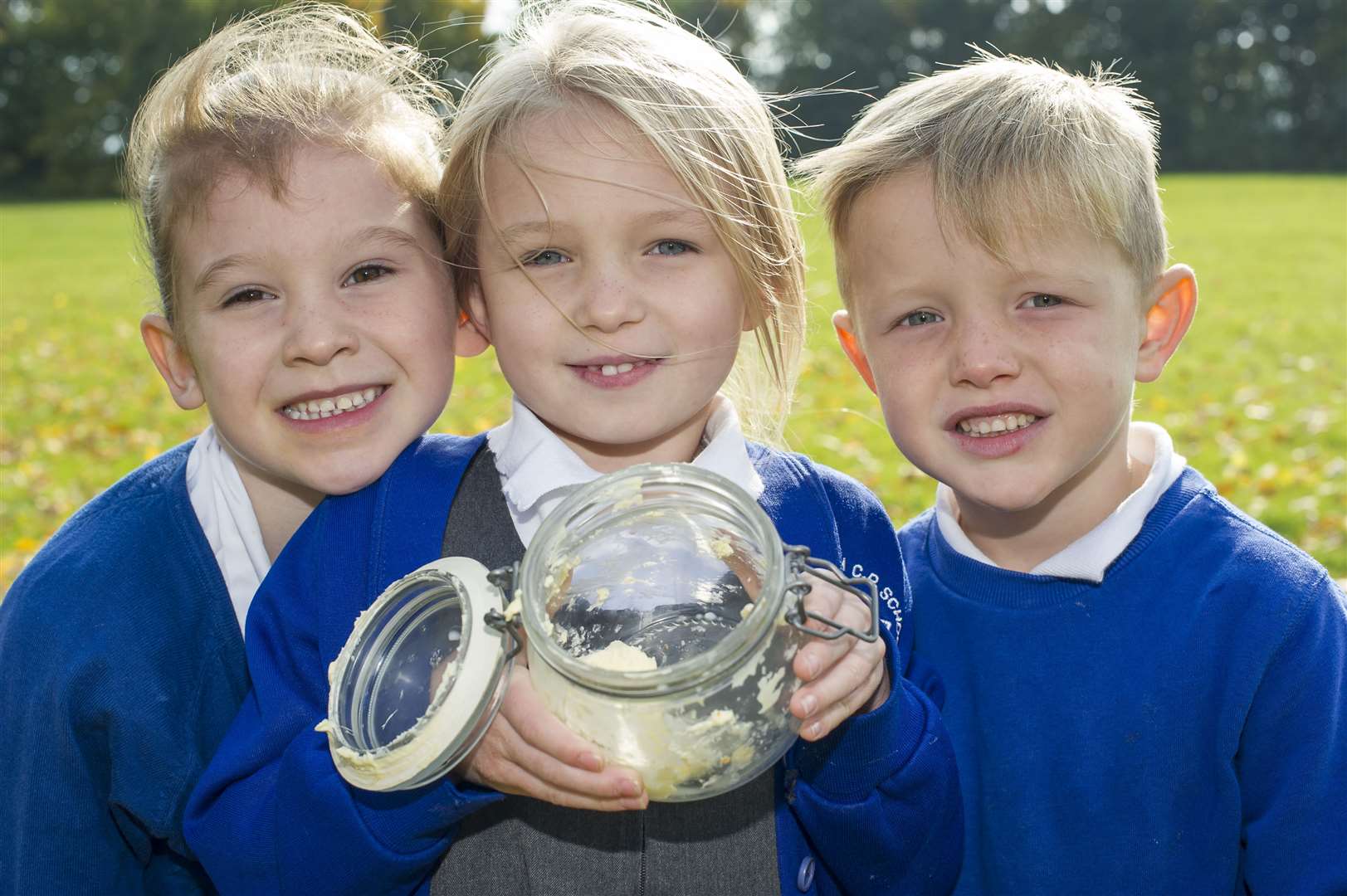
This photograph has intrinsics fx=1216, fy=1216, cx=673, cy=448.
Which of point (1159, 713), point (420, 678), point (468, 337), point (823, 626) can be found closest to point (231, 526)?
point (468, 337)

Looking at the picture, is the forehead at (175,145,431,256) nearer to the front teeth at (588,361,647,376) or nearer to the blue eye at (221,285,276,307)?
the blue eye at (221,285,276,307)

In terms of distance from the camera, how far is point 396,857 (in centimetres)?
172

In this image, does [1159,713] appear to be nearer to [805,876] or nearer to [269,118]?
[805,876]

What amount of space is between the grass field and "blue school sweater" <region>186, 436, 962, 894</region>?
478mm

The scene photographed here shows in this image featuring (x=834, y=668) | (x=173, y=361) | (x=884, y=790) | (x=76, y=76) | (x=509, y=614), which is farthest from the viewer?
(x=76, y=76)

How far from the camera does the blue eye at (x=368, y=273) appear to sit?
84.3 inches

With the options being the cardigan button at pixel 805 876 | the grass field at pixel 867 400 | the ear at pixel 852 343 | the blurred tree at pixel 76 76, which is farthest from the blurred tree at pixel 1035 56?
the cardigan button at pixel 805 876

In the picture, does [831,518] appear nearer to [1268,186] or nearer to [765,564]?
[765,564]

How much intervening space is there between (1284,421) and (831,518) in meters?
5.62

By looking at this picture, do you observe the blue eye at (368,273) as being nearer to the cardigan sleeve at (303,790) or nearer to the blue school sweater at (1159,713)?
the cardigan sleeve at (303,790)

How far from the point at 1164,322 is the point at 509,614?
1402mm

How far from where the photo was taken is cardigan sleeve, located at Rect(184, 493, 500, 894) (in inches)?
67.3

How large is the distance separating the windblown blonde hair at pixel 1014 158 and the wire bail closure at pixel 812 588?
0.78 meters

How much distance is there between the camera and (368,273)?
2.15 metres
